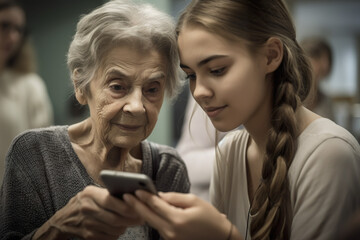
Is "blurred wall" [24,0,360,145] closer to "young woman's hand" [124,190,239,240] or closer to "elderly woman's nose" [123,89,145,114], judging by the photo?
"elderly woman's nose" [123,89,145,114]

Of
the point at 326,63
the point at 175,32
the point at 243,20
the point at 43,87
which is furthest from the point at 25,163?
the point at 326,63

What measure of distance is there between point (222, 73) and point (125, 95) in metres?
0.18

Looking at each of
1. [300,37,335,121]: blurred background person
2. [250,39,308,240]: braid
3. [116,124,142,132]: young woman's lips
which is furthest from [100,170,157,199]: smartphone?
[300,37,335,121]: blurred background person

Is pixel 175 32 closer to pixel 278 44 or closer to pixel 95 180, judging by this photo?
pixel 278 44

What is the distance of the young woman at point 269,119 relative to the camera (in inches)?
29.2

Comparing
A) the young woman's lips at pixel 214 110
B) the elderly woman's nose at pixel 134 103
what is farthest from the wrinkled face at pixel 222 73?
the elderly woman's nose at pixel 134 103

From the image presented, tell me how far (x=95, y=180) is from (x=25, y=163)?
128mm

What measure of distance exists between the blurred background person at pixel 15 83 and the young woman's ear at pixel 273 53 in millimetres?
438

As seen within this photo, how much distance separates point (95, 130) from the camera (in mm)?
815

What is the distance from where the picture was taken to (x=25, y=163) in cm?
78

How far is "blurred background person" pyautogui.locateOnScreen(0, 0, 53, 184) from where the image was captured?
80 centimetres

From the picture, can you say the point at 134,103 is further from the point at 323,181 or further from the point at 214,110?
the point at 323,181

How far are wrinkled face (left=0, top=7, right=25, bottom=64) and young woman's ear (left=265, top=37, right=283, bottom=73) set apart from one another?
466mm

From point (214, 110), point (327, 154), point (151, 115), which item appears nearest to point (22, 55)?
point (151, 115)
